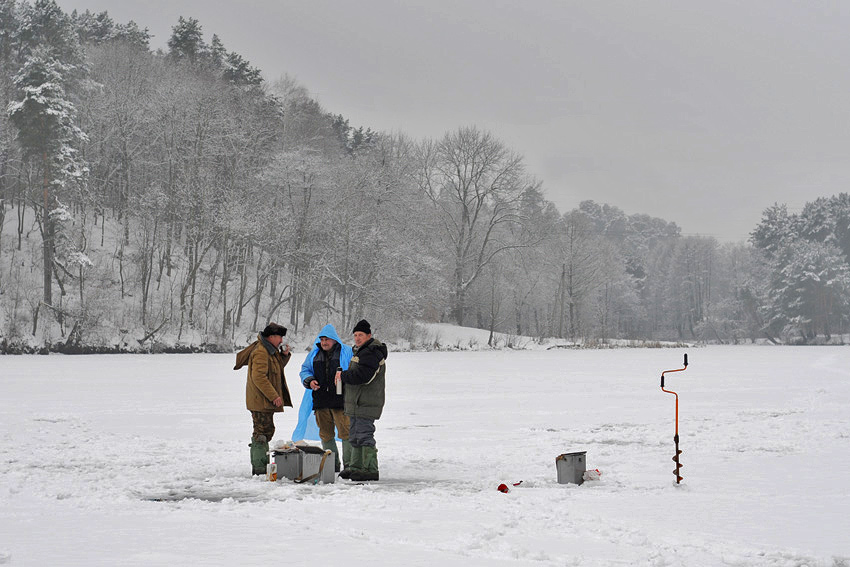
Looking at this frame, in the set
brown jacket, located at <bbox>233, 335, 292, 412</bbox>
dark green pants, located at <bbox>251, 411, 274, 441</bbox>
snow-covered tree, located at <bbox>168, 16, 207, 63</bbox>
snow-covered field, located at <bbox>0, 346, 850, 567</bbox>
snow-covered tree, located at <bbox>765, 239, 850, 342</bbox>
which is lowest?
snow-covered field, located at <bbox>0, 346, 850, 567</bbox>

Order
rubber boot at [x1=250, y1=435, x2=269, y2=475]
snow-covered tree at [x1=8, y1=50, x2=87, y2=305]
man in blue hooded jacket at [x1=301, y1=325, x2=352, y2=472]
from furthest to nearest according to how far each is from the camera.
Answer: snow-covered tree at [x1=8, y1=50, x2=87, y2=305], man in blue hooded jacket at [x1=301, y1=325, x2=352, y2=472], rubber boot at [x1=250, y1=435, x2=269, y2=475]

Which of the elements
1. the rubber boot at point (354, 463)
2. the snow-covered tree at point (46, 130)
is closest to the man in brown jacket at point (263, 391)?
the rubber boot at point (354, 463)

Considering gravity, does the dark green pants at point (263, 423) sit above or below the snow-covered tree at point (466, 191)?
below

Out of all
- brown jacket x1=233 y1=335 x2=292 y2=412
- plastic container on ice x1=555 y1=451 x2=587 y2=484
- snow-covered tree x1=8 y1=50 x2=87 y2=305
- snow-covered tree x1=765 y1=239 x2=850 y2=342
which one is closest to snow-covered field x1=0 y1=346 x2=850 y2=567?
plastic container on ice x1=555 y1=451 x2=587 y2=484

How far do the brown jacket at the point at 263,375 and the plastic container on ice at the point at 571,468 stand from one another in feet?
11.1

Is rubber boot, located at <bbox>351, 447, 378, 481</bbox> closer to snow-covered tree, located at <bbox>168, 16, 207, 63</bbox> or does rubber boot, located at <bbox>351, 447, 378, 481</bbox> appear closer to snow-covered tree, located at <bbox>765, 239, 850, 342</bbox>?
snow-covered tree, located at <bbox>168, 16, 207, 63</bbox>

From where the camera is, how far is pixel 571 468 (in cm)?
1004

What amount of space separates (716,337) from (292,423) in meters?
89.0

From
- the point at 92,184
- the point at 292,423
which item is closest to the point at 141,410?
the point at 292,423

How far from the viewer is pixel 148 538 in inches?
280

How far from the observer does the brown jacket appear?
1052 centimetres

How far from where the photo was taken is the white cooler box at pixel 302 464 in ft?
33.3

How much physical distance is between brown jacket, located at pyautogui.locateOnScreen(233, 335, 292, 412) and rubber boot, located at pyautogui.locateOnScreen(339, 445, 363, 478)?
1.04 metres

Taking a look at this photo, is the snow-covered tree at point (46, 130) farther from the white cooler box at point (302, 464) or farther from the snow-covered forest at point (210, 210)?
the white cooler box at point (302, 464)
